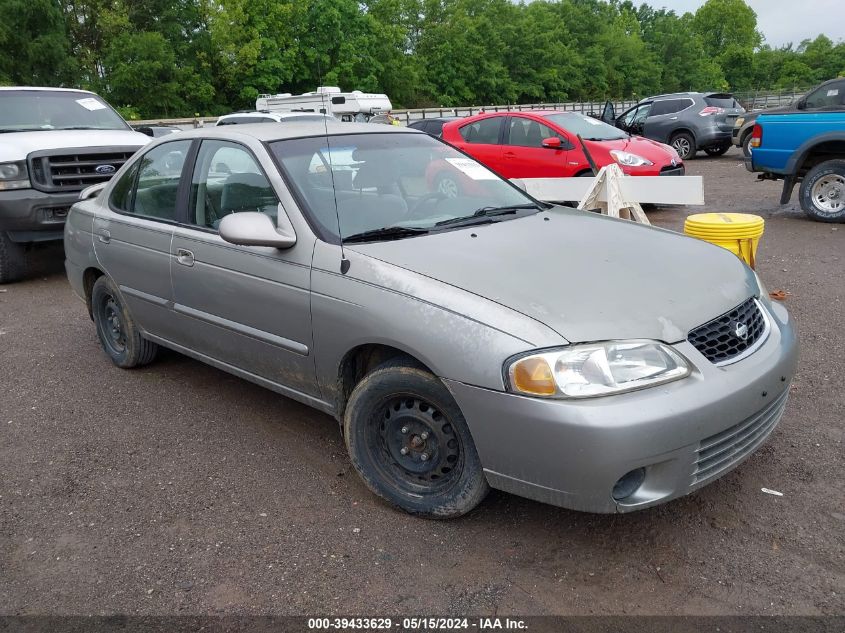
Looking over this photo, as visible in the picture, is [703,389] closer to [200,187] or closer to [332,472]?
[332,472]

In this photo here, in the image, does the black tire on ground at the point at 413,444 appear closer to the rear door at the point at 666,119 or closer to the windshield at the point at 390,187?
the windshield at the point at 390,187

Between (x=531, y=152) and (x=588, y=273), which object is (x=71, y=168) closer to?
(x=531, y=152)

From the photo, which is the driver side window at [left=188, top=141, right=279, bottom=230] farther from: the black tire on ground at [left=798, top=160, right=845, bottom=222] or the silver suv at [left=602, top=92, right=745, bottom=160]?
the silver suv at [left=602, top=92, right=745, bottom=160]

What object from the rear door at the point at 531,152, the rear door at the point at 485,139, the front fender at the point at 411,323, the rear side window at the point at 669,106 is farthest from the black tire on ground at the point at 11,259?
the rear side window at the point at 669,106

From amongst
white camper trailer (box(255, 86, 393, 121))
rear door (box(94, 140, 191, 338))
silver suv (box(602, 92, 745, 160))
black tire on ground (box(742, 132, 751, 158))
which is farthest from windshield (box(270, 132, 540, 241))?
white camper trailer (box(255, 86, 393, 121))

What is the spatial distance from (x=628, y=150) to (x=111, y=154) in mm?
6960

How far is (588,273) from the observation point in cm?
310

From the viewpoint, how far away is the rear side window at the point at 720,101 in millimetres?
18453

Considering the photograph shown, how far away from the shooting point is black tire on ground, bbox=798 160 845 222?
29.3 feet

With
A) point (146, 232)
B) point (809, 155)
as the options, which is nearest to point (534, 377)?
point (146, 232)

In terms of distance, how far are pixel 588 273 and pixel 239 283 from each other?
68.9 inches

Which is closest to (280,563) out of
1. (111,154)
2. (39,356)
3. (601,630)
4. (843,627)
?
(601,630)

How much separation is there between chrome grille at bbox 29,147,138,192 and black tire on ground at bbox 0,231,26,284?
2.44 feet

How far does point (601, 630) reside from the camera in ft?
8.14
